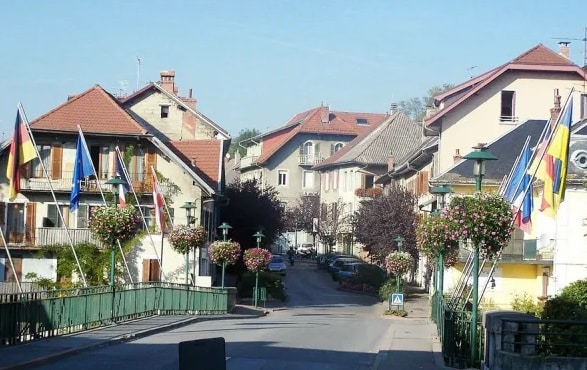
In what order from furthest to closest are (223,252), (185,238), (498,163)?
(498,163) → (223,252) → (185,238)

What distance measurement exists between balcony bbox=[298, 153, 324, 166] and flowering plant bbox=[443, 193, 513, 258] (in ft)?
287

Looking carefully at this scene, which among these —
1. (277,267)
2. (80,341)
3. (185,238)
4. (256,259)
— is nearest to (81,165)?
(185,238)

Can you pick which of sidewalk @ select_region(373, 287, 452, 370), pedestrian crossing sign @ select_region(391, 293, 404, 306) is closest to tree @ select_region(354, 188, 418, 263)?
pedestrian crossing sign @ select_region(391, 293, 404, 306)

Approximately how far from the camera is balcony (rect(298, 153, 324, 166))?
355 ft

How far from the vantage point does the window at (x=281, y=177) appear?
107938mm

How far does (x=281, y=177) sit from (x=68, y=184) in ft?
183

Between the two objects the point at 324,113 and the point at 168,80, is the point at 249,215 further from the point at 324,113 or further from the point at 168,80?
the point at 324,113

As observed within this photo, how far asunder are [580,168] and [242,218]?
91.6ft

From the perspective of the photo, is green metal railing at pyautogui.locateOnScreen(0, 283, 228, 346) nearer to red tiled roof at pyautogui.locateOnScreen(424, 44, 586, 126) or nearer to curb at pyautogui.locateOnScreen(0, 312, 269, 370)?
curb at pyautogui.locateOnScreen(0, 312, 269, 370)

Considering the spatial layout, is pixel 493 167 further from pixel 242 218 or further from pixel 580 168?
pixel 242 218

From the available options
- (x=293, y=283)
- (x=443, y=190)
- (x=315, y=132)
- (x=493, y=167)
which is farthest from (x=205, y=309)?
(x=315, y=132)

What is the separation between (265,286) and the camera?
58.6m

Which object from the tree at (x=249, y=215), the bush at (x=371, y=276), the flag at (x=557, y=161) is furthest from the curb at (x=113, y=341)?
the bush at (x=371, y=276)

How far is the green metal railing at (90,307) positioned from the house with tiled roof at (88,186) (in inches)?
422
